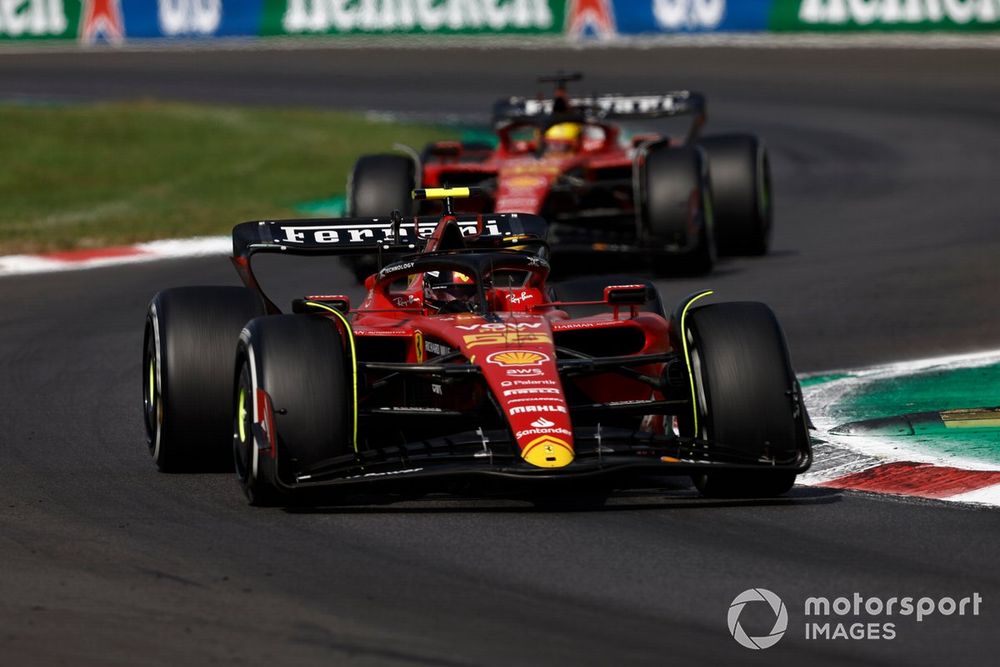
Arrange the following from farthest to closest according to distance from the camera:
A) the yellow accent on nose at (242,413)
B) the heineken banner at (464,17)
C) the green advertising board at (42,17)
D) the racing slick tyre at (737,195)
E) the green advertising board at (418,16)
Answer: the green advertising board at (42,17)
the green advertising board at (418,16)
the heineken banner at (464,17)
the racing slick tyre at (737,195)
the yellow accent on nose at (242,413)

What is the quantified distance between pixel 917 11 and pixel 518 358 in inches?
1112

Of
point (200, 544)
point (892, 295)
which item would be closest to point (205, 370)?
point (200, 544)

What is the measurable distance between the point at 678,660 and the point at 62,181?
20812 mm

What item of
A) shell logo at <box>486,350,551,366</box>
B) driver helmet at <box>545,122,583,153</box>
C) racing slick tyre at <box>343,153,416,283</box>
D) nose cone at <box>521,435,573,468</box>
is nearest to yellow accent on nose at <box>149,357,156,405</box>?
shell logo at <box>486,350,551,366</box>

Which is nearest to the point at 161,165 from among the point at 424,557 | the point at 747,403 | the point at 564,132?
the point at 564,132

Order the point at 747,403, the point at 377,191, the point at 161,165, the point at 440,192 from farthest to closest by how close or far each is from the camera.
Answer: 1. the point at 161,165
2. the point at 377,191
3. the point at 440,192
4. the point at 747,403

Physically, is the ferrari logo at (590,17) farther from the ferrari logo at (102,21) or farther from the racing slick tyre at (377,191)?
the racing slick tyre at (377,191)

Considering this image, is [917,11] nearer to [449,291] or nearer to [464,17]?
[464,17]

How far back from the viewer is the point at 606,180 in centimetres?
1730

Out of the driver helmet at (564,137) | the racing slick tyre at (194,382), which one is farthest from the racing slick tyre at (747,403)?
the driver helmet at (564,137)

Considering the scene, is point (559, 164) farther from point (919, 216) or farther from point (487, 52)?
A: point (487, 52)

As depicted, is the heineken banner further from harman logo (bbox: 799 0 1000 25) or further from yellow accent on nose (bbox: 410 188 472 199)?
yellow accent on nose (bbox: 410 188 472 199)

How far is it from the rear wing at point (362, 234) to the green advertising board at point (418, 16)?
90.6 ft

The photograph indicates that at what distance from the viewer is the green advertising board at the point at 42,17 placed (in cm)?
4278
